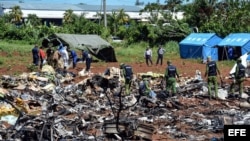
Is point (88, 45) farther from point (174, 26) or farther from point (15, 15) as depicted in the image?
point (15, 15)

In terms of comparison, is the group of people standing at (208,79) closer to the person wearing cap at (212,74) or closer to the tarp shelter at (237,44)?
the person wearing cap at (212,74)

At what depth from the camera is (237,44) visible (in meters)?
33.9

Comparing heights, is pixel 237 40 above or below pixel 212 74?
below

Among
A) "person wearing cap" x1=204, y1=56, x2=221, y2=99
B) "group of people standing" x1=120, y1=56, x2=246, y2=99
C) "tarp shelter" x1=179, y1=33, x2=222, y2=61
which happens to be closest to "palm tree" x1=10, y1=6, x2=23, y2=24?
"tarp shelter" x1=179, y1=33, x2=222, y2=61

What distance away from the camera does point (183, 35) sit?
45875 mm

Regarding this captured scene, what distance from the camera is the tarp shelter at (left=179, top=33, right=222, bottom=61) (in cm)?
3638

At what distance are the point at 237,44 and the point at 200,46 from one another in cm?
336

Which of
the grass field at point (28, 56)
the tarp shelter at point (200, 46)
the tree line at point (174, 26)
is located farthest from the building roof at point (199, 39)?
the tree line at point (174, 26)

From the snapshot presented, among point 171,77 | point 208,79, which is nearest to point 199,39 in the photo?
point 171,77

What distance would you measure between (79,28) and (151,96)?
3359 cm

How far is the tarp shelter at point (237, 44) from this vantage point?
1319 inches

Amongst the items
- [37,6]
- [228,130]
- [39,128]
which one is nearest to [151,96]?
[39,128]

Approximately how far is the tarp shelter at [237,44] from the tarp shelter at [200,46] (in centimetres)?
73

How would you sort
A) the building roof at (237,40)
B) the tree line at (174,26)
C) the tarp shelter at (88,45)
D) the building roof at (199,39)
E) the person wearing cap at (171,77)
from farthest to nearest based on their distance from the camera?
1. the tree line at (174,26)
2. the building roof at (199,39)
3. the building roof at (237,40)
4. the tarp shelter at (88,45)
5. the person wearing cap at (171,77)
